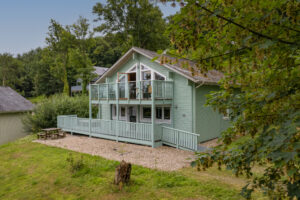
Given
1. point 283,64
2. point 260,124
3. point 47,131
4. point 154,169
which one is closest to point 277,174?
point 260,124

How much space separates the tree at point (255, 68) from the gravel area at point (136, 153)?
562cm

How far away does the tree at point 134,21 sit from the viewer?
28.4m

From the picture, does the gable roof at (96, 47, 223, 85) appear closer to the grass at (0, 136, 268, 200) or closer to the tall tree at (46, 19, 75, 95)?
the grass at (0, 136, 268, 200)

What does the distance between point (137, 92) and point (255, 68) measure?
10.7 meters

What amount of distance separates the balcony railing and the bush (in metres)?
5.13

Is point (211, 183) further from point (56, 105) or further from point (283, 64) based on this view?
point (56, 105)

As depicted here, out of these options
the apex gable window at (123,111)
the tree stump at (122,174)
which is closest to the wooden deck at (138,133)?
the apex gable window at (123,111)

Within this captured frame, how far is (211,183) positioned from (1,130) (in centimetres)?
1816

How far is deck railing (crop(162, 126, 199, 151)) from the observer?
1016cm

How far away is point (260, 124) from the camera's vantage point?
2471 mm

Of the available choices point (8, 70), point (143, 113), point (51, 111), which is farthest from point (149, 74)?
point (8, 70)

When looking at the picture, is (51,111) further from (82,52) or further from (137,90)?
(82,52)

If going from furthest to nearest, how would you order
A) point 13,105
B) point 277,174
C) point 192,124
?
point 13,105
point 192,124
point 277,174

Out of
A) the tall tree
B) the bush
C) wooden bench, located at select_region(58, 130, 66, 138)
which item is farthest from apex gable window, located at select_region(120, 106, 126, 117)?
the tall tree
